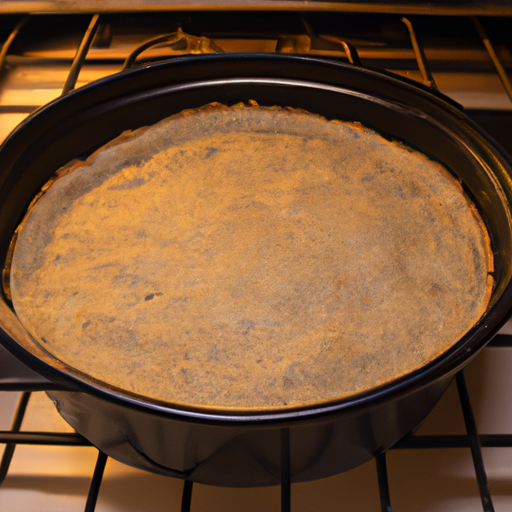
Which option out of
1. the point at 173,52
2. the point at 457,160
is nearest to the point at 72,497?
the point at 457,160

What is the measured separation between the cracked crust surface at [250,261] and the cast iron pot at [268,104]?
26mm

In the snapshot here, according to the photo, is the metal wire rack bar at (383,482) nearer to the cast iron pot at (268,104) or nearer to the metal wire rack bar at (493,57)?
the cast iron pot at (268,104)

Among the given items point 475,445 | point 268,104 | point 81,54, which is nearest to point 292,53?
point 268,104

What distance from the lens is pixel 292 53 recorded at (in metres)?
0.92

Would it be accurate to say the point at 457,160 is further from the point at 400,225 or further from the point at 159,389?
the point at 159,389

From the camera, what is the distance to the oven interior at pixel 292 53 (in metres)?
0.68

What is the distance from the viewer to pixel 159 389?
23.3 inches

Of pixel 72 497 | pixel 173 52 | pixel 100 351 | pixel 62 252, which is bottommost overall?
pixel 72 497

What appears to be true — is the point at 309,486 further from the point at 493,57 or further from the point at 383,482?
the point at 493,57

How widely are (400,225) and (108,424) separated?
440 mm

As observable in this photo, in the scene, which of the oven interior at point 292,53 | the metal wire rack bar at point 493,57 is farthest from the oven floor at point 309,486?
the metal wire rack bar at point 493,57

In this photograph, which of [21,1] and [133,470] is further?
[21,1]

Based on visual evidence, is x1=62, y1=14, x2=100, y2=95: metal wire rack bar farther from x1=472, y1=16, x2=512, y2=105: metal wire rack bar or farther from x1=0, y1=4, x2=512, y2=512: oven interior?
x1=472, y1=16, x2=512, y2=105: metal wire rack bar

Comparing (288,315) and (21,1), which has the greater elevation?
(21,1)
